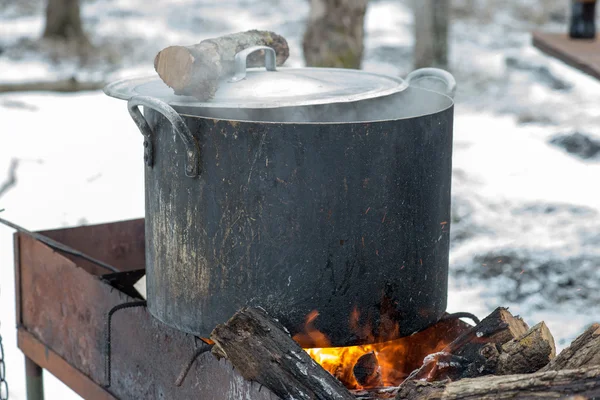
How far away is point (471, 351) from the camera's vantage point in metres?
2.45

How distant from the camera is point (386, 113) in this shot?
113 inches

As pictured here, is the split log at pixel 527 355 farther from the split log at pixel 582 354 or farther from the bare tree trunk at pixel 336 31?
the bare tree trunk at pixel 336 31

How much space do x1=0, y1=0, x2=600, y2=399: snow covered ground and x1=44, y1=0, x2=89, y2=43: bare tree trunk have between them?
336mm

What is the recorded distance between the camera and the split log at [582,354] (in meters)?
2.10

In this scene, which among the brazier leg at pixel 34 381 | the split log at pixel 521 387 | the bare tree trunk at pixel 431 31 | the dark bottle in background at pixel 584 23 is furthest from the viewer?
the bare tree trunk at pixel 431 31

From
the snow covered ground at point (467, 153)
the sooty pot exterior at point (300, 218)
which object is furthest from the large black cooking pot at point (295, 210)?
the snow covered ground at point (467, 153)

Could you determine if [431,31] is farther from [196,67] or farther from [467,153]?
[196,67]

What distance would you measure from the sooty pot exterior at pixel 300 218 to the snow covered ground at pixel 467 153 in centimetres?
168

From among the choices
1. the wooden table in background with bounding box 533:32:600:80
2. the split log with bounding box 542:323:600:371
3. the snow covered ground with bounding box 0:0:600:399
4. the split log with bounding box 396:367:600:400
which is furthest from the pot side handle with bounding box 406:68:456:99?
the wooden table in background with bounding box 533:32:600:80

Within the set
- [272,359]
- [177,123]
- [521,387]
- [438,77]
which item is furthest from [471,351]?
[177,123]

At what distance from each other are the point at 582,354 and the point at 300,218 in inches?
30.1

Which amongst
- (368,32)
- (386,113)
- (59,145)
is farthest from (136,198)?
(368,32)

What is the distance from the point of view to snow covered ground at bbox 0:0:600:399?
15.0ft

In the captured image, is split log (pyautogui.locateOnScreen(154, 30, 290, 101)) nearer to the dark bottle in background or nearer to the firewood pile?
the firewood pile
